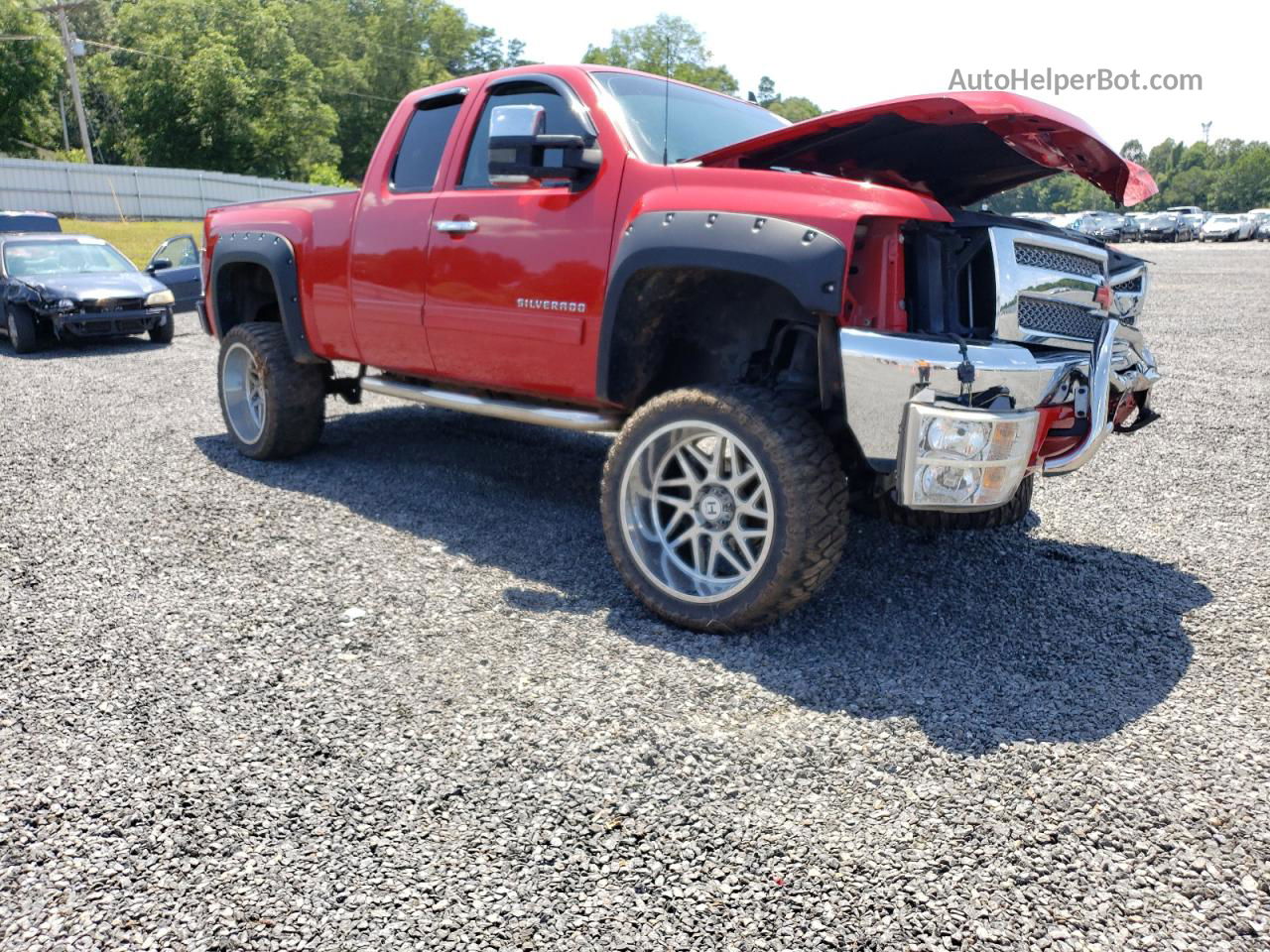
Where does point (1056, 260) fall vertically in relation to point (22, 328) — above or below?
above

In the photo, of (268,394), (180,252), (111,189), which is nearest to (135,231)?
(111,189)

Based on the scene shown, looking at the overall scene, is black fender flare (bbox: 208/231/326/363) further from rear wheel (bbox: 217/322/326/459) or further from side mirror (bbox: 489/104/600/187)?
side mirror (bbox: 489/104/600/187)

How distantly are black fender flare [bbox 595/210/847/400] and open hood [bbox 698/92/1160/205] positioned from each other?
360 millimetres

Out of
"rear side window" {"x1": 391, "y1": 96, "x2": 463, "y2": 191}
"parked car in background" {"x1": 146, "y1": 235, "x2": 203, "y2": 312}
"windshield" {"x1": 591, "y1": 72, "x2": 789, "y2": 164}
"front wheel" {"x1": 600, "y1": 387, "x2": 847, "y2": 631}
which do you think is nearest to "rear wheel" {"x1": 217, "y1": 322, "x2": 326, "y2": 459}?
"rear side window" {"x1": 391, "y1": 96, "x2": 463, "y2": 191}

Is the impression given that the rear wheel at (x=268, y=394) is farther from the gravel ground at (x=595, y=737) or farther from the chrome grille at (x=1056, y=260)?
the chrome grille at (x=1056, y=260)

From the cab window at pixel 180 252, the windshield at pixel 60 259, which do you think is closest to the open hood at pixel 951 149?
the windshield at pixel 60 259

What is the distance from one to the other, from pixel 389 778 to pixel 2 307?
38.3 ft

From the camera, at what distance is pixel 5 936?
2.14 m

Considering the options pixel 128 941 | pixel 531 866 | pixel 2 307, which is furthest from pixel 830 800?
pixel 2 307

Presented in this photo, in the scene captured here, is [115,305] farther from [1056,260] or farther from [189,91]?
[189,91]

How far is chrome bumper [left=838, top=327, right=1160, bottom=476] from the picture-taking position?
3.16 metres

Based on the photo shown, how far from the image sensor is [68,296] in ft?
37.9

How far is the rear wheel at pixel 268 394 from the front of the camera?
591 cm

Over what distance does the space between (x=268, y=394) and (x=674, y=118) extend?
2.99m
